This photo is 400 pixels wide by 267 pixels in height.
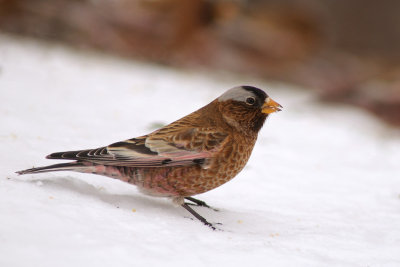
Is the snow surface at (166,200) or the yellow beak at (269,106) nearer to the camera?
the snow surface at (166,200)

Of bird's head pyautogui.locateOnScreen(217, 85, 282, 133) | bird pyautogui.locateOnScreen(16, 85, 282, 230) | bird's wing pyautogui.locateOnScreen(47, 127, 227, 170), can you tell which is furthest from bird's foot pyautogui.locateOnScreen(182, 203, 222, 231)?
bird's head pyautogui.locateOnScreen(217, 85, 282, 133)

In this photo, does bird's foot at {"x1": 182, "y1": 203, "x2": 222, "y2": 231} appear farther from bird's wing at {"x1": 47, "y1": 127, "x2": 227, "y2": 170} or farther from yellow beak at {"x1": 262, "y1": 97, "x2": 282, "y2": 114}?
yellow beak at {"x1": 262, "y1": 97, "x2": 282, "y2": 114}

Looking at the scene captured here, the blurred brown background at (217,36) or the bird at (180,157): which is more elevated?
the blurred brown background at (217,36)

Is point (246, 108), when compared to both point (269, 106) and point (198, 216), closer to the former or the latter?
point (269, 106)

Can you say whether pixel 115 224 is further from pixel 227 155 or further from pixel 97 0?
pixel 97 0

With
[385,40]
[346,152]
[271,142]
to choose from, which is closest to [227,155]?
[271,142]

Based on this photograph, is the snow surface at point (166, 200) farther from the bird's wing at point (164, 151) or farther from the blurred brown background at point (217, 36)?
the blurred brown background at point (217, 36)

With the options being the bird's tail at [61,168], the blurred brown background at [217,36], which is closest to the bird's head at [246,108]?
the bird's tail at [61,168]
